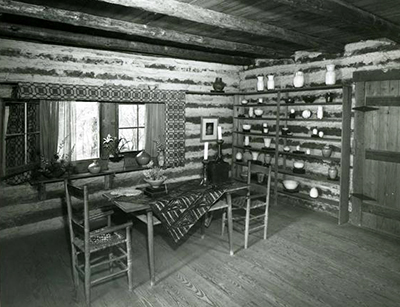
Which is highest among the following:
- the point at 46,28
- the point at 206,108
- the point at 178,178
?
the point at 46,28

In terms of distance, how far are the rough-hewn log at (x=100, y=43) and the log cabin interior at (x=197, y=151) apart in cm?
2

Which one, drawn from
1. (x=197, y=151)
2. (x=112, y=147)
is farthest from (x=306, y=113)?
(x=112, y=147)

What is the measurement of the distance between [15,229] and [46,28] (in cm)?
294

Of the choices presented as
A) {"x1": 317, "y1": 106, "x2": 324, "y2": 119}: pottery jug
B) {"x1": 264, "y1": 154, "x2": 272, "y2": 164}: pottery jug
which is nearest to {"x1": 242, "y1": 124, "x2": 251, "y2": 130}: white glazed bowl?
{"x1": 264, "y1": 154, "x2": 272, "y2": 164}: pottery jug

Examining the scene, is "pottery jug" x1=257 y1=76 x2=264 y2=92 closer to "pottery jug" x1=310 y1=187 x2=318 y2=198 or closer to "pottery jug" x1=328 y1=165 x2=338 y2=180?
"pottery jug" x1=328 y1=165 x2=338 y2=180

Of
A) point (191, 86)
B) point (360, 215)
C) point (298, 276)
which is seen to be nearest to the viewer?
point (298, 276)

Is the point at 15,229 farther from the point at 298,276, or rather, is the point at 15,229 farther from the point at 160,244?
the point at 298,276

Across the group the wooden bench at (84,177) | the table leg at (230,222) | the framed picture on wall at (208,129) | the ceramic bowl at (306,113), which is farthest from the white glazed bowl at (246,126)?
the table leg at (230,222)

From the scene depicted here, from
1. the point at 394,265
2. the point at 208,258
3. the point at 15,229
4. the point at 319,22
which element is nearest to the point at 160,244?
the point at 208,258

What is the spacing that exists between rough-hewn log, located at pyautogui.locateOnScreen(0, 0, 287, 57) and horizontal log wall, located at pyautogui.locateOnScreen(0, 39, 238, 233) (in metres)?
1.24

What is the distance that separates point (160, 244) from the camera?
442 centimetres

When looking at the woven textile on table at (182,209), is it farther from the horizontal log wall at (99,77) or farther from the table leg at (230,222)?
the horizontal log wall at (99,77)

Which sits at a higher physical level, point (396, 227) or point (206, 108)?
point (206, 108)

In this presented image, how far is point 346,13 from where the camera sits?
3.37m
